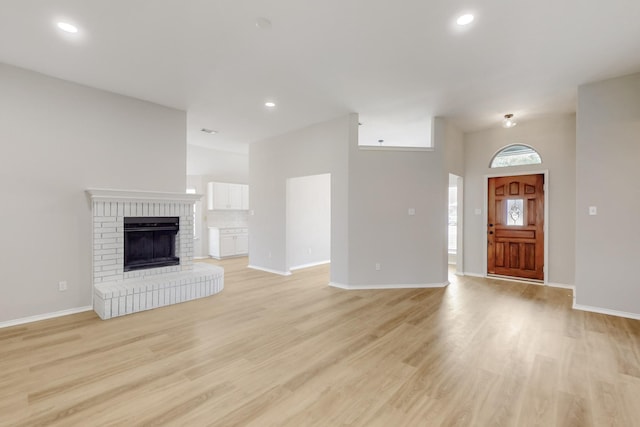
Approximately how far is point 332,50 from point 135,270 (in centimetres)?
391

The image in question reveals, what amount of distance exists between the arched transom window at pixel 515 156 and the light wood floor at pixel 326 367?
270 centimetres

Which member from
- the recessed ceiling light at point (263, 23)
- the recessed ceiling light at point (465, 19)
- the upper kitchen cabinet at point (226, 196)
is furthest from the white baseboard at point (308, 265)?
the recessed ceiling light at point (465, 19)

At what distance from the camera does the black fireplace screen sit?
13.6 ft

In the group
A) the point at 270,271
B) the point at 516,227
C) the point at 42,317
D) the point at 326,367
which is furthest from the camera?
the point at 270,271

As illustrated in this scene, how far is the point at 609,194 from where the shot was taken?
3.62 meters

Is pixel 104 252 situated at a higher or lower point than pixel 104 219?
lower

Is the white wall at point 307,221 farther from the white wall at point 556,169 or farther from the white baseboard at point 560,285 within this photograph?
the white baseboard at point 560,285

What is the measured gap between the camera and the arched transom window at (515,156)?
526 cm

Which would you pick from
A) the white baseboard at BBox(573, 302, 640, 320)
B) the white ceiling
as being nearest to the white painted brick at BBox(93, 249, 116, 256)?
the white ceiling

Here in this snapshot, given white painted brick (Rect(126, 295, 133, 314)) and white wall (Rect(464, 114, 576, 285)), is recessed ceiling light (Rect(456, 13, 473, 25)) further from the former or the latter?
white painted brick (Rect(126, 295, 133, 314))

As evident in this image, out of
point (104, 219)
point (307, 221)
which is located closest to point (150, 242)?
point (104, 219)

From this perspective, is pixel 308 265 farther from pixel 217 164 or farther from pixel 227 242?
pixel 217 164

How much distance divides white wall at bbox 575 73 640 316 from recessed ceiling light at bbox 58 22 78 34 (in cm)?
578

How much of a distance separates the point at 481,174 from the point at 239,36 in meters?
5.11
